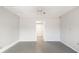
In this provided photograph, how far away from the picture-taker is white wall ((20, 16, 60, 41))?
9.89 meters

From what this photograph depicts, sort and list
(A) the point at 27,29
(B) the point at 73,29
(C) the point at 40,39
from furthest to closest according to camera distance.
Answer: (C) the point at 40,39
(A) the point at 27,29
(B) the point at 73,29

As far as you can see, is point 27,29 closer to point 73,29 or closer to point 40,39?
point 40,39

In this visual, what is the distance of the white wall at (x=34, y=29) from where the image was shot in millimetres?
9891

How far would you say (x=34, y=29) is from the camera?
995 centimetres

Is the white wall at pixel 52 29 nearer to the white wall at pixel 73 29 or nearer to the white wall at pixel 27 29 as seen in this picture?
the white wall at pixel 27 29

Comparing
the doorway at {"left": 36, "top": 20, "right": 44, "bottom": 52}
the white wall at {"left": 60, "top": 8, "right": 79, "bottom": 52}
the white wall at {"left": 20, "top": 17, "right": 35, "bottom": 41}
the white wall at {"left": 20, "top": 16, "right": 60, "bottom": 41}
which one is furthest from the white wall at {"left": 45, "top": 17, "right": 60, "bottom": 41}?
the white wall at {"left": 60, "top": 8, "right": 79, "bottom": 52}

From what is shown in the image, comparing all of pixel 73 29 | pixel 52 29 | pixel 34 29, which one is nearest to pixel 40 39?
pixel 34 29

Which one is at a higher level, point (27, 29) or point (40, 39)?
point (27, 29)

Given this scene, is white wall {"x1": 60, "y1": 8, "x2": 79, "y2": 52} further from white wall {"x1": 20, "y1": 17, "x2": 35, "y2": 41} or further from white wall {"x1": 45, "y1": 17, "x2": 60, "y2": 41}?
white wall {"x1": 20, "y1": 17, "x2": 35, "y2": 41}
